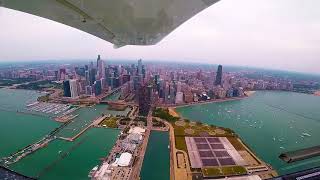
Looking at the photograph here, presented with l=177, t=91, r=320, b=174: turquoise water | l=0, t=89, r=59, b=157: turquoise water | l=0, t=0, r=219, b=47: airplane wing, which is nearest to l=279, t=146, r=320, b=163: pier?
l=0, t=0, r=219, b=47: airplane wing

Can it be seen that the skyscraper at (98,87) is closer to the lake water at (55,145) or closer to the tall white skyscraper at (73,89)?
the tall white skyscraper at (73,89)

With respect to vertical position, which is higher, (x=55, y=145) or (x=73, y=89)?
(x=73, y=89)

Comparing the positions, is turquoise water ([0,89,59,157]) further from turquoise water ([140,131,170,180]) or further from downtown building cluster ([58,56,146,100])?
turquoise water ([140,131,170,180])

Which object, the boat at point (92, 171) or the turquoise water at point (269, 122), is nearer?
the boat at point (92, 171)

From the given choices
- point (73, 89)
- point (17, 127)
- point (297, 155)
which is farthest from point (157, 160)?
point (73, 89)

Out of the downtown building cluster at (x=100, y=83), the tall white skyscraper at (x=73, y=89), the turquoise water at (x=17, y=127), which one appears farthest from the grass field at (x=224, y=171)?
the tall white skyscraper at (x=73, y=89)

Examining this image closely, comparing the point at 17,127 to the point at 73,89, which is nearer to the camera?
the point at 17,127

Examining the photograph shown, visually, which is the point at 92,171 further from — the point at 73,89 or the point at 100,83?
the point at 100,83
